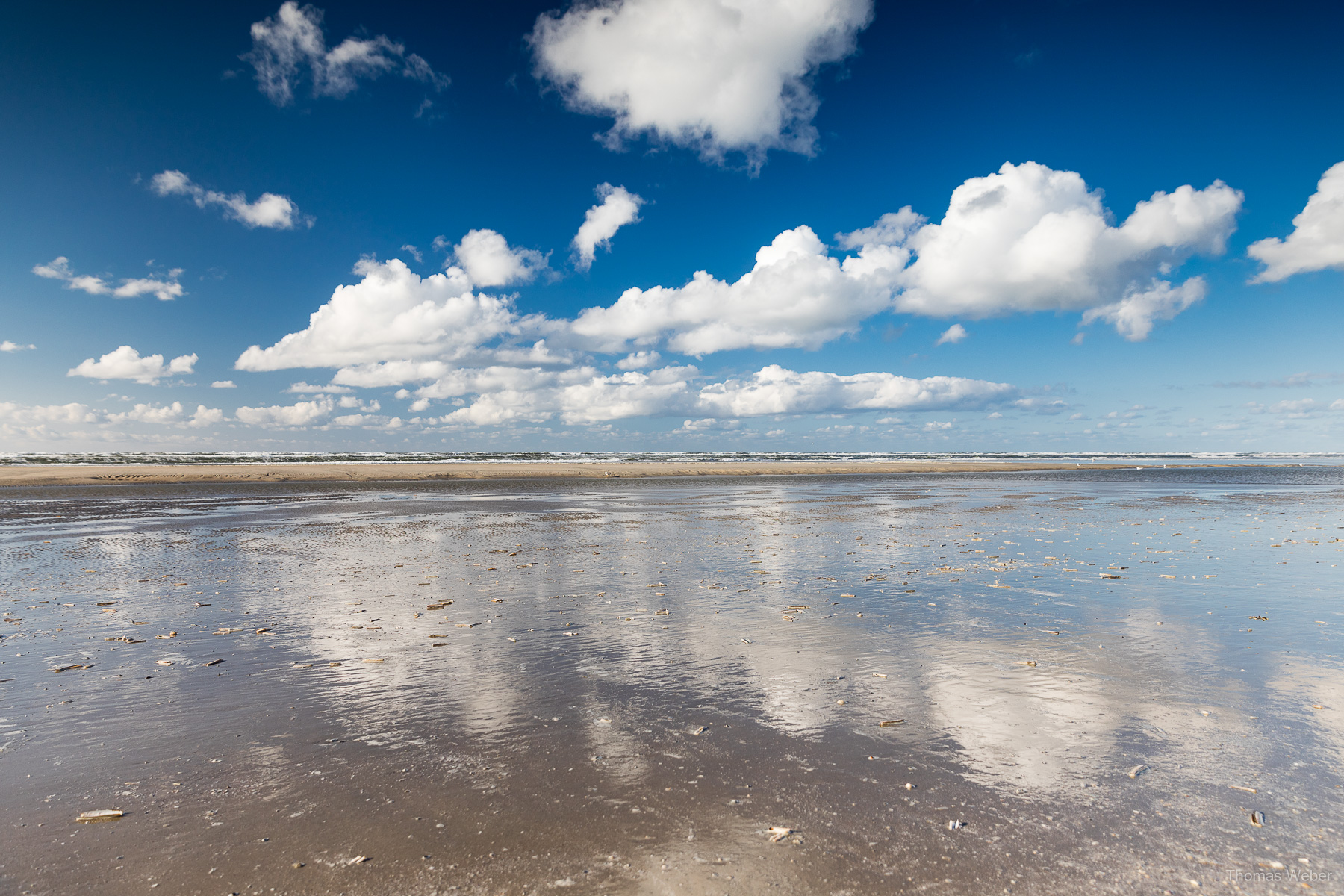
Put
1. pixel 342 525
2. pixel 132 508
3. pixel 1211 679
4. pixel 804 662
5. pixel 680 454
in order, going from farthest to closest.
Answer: pixel 680 454 → pixel 132 508 → pixel 342 525 → pixel 804 662 → pixel 1211 679

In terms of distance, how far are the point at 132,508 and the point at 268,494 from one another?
1066 centimetres

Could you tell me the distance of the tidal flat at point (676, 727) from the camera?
4.75m

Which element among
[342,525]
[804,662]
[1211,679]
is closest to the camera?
[1211,679]

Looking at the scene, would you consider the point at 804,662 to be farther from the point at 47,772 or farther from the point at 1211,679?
the point at 47,772

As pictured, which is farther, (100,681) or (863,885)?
(100,681)

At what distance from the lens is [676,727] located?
708 cm

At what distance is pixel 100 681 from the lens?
8609mm

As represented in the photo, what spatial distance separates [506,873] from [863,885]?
8.19 feet

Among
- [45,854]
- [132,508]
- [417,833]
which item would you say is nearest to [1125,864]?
[417,833]

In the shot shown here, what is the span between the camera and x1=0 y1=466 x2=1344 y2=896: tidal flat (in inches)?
187

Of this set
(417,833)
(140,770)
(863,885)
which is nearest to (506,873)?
(417,833)

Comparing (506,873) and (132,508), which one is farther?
(132,508)

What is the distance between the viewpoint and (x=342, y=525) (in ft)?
89.1

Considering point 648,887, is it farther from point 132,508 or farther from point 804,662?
point 132,508
